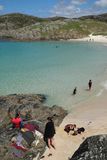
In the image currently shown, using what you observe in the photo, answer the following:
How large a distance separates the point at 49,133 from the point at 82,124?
20.6ft

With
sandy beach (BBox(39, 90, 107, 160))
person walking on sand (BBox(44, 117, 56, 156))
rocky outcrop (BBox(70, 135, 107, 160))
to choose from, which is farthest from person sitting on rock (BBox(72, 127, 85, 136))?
rocky outcrop (BBox(70, 135, 107, 160))

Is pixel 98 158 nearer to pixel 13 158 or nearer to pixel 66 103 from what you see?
pixel 13 158

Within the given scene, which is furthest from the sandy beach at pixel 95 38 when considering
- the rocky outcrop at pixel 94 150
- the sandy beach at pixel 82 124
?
the rocky outcrop at pixel 94 150

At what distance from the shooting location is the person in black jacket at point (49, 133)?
19.3 metres

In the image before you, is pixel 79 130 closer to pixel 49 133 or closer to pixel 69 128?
pixel 69 128

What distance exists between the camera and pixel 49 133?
780 inches

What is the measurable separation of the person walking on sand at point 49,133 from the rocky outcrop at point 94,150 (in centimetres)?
402

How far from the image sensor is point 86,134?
23.0 metres

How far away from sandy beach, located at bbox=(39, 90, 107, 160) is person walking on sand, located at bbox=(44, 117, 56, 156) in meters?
0.43

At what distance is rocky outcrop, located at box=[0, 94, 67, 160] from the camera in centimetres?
2022

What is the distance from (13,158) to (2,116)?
816 centimetres

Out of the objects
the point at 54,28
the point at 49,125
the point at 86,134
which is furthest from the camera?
the point at 54,28

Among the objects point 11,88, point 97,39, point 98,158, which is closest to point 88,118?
point 98,158

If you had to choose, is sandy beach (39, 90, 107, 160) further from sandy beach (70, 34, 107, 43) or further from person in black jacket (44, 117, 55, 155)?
sandy beach (70, 34, 107, 43)
